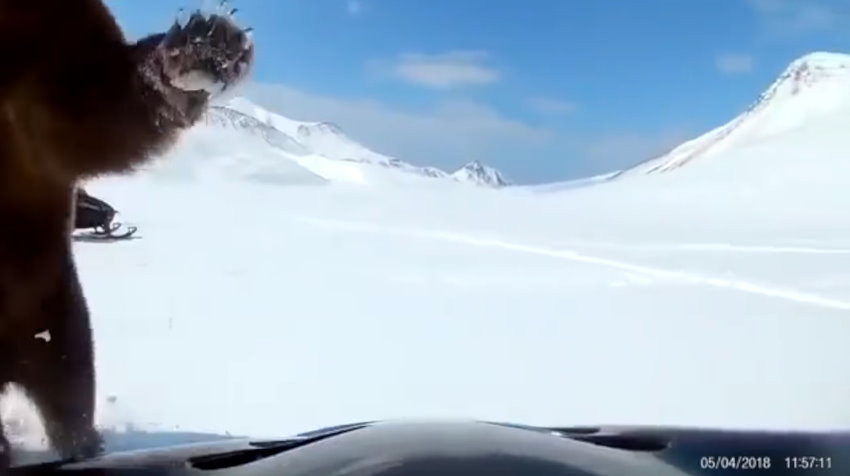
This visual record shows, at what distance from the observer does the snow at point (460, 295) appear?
1577 millimetres

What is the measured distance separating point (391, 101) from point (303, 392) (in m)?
0.52

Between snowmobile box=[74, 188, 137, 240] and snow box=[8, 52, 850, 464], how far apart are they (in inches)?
0.6

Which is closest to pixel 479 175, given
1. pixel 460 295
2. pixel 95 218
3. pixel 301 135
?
pixel 460 295

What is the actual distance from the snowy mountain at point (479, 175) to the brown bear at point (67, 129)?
1.35 feet

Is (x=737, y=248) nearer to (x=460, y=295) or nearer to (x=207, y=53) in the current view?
(x=460, y=295)

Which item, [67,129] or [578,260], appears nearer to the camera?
[67,129]

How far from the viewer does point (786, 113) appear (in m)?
1.63

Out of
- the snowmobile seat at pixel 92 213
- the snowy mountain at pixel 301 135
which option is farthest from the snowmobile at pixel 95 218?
the snowy mountain at pixel 301 135

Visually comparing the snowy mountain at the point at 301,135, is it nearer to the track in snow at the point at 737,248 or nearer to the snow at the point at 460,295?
the snow at the point at 460,295

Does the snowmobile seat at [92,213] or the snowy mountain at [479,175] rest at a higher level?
the snowy mountain at [479,175]

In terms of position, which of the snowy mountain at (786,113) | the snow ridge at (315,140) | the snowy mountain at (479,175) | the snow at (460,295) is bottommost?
the snow at (460,295)

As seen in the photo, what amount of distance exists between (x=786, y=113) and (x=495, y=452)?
2.60 ft

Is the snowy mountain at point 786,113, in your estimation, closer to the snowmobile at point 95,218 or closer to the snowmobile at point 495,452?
the snowmobile at point 495,452

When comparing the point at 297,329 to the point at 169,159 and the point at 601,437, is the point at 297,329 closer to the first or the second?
the point at 169,159
